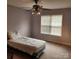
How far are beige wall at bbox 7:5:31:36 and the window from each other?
3.49ft

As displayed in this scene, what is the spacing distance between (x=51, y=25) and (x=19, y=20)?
2103 mm

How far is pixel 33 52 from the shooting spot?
3906 mm

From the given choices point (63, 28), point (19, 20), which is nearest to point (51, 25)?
point (63, 28)

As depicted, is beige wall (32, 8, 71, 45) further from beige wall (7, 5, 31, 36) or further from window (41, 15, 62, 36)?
beige wall (7, 5, 31, 36)

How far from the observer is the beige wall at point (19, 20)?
6238 mm

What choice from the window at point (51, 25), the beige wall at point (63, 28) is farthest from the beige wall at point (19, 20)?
the window at point (51, 25)

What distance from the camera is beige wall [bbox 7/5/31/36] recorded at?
6238 millimetres

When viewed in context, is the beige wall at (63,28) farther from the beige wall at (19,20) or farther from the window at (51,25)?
the beige wall at (19,20)

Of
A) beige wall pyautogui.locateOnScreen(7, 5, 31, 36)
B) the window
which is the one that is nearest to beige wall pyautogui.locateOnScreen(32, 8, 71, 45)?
the window

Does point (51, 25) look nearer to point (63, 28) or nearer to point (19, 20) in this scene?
point (63, 28)

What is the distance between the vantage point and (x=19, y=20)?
7047mm
